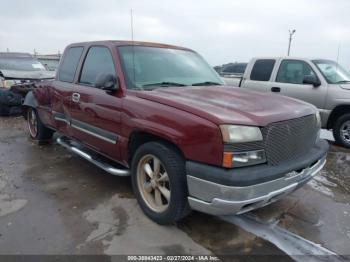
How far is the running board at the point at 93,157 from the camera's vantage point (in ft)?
12.4

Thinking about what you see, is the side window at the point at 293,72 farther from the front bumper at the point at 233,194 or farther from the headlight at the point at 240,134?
the headlight at the point at 240,134

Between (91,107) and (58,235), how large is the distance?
1636mm

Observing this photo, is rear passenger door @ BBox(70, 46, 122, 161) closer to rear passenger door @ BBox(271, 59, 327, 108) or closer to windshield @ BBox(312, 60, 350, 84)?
rear passenger door @ BBox(271, 59, 327, 108)

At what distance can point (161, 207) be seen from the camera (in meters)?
3.36

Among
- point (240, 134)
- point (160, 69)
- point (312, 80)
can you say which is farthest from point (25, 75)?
point (240, 134)

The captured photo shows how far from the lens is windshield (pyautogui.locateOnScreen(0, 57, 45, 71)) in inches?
424

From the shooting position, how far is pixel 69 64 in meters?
5.07

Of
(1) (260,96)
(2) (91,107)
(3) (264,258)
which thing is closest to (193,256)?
(3) (264,258)

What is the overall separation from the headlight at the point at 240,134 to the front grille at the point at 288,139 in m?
0.09

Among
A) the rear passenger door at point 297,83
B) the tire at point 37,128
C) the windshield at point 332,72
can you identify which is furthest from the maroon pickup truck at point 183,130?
the windshield at point 332,72

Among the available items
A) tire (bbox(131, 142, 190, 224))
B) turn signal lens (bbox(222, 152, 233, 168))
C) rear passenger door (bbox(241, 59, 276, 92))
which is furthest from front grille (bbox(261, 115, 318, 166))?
rear passenger door (bbox(241, 59, 276, 92))

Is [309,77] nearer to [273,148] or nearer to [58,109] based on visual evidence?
[273,148]

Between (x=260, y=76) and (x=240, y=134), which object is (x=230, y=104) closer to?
(x=240, y=134)

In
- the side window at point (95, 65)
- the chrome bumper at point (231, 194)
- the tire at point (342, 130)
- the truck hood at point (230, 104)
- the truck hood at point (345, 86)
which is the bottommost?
the tire at point (342, 130)
